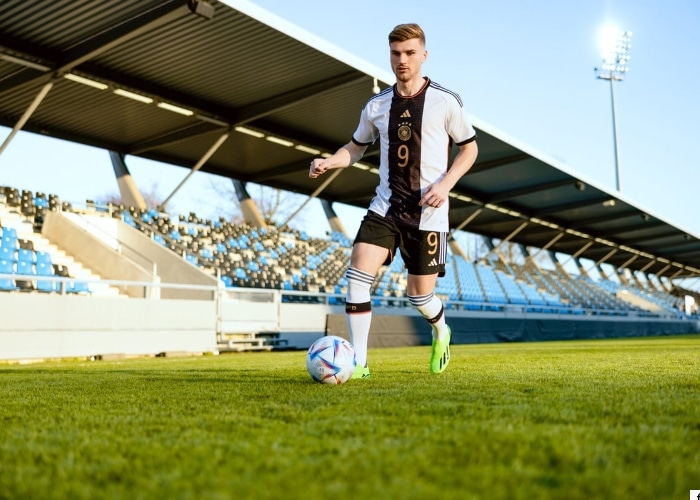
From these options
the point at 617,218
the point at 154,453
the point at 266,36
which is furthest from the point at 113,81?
the point at 617,218

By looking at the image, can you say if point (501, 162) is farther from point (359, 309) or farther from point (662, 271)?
point (662, 271)

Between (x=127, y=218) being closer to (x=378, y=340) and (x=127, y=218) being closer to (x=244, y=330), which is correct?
(x=244, y=330)

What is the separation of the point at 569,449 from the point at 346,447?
659 mm

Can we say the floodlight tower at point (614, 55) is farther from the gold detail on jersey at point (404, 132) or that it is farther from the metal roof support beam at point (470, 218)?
the gold detail on jersey at point (404, 132)

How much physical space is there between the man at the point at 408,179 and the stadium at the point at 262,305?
32.8 inches

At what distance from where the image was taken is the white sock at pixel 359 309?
489 centimetres

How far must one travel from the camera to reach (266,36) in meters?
13.9

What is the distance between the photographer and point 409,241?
4938 millimetres

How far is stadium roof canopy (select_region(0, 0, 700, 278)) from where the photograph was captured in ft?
43.2

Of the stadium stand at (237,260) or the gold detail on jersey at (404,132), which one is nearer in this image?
the gold detail on jersey at (404,132)

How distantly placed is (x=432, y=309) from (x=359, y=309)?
62 cm

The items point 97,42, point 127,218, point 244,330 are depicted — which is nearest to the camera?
point 97,42

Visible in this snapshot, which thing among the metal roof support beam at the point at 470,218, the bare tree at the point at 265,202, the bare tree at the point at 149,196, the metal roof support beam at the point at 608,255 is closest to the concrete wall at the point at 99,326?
the metal roof support beam at the point at 470,218

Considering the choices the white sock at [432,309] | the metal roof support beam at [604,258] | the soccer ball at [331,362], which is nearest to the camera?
the soccer ball at [331,362]
